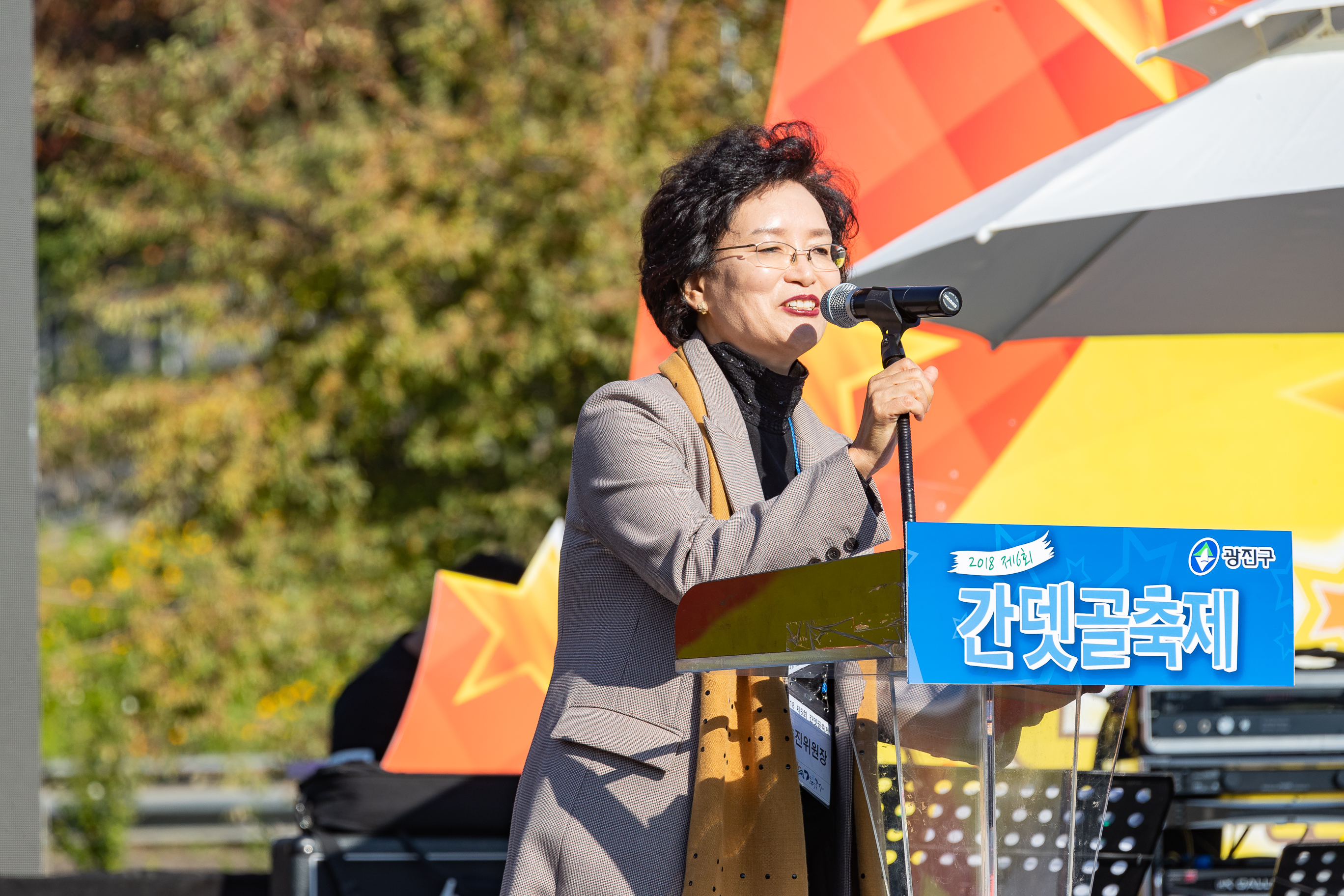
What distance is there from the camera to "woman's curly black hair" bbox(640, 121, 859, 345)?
1939mm

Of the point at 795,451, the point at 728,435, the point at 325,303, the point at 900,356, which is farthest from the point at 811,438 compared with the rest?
the point at 325,303

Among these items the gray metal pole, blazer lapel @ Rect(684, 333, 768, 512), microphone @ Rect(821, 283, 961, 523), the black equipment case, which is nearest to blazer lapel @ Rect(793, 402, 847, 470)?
blazer lapel @ Rect(684, 333, 768, 512)

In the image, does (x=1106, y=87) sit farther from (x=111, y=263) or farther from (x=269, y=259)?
(x=111, y=263)

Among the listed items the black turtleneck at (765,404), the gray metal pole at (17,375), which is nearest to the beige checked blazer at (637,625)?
the black turtleneck at (765,404)

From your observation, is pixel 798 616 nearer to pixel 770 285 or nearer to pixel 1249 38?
pixel 770 285

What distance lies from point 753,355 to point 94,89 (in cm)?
707

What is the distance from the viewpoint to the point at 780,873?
5.10 ft

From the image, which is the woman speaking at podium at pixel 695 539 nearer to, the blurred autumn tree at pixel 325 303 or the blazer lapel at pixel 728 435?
the blazer lapel at pixel 728 435

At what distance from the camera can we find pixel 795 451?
1.93 metres

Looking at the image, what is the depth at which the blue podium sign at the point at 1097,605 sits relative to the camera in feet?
3.61

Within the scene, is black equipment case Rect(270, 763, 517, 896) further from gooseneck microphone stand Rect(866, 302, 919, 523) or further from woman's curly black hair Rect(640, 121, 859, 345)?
gooseneck microphone stand Rect(866, 302, 919, 523)

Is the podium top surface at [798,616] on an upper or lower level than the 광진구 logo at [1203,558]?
lower

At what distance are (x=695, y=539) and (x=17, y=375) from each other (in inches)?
127

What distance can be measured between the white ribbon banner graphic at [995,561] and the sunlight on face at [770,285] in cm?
80
